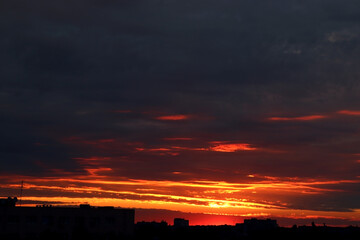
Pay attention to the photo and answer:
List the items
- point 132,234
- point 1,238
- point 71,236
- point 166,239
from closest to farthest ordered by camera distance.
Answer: point 1,238 → point 71,236 → point 132,234 → point 166,239

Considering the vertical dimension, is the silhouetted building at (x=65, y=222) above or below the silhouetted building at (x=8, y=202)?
below

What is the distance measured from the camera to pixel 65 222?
147 m

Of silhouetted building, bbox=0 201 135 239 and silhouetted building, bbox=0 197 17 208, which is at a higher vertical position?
silhouetted building, bbox=0 197 17 208

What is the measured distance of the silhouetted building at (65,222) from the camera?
5477 inches

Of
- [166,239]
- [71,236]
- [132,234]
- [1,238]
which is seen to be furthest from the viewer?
[166,239]

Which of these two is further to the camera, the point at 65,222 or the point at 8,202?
the point at 65,222

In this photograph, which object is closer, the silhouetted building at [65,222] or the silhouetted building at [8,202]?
the silhouetted building at [65,222]

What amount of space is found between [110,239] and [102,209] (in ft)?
29.8

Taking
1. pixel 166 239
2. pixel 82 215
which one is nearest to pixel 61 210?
pixel 82 215

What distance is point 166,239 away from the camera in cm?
19725

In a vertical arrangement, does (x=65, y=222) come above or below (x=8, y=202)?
below

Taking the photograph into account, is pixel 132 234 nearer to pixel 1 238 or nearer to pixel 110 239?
pixel 110 239

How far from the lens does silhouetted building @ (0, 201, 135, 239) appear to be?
456ft

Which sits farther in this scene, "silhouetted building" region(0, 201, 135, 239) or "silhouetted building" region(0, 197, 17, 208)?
"silhouetted building" region(0, 197, 17, 208)
